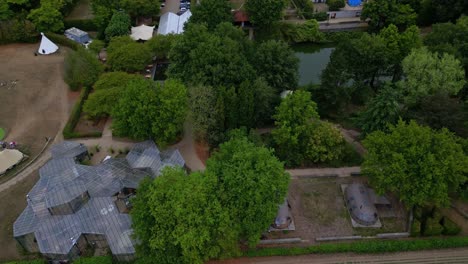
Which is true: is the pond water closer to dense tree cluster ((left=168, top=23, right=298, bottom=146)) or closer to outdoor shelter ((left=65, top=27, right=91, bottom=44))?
dense tree cluster ((left=168, top=23, right=298, bottom=146))

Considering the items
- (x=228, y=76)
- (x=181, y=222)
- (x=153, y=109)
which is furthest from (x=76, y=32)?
(x=181, y=222)

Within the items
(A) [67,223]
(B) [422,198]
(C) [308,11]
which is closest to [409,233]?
(B) [422,198]

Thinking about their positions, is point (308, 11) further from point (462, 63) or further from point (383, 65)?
point (462, 63)

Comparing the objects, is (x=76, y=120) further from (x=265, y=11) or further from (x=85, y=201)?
(x=265, y=11)

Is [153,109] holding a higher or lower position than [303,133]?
lower

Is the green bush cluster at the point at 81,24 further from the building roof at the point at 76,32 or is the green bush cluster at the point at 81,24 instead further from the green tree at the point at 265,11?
the green tree at the point at 265,11

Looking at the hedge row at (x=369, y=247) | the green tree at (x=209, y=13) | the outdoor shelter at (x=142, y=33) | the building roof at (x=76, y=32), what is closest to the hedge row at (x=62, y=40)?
the building roof at (x=76, y=32)
